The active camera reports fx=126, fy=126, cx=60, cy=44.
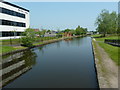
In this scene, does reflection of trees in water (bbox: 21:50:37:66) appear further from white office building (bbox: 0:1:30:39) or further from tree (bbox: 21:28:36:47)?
white office building (bbox: 0:1:30:39)

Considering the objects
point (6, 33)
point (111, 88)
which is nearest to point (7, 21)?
point (6, 33)

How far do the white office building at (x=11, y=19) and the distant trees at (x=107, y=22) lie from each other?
130 ft

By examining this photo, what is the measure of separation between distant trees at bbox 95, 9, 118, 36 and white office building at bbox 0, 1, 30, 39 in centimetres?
3962

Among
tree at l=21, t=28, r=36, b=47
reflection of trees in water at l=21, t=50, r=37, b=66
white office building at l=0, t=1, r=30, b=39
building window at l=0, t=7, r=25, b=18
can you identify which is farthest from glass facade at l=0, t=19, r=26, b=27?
reflection of trees in water at l=21, t=50, r=37, b=66

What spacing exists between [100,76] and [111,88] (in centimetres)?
172

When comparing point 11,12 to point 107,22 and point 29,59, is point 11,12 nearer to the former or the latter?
point 29,59

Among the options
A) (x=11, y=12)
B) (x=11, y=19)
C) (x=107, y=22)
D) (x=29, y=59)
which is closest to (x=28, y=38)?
(x=29, y=59)

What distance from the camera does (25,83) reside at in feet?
30.7

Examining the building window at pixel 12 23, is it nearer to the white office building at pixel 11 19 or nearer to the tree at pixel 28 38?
the white office building at pixel 11 19

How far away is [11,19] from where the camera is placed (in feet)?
145

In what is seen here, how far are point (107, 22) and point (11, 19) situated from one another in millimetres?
47645

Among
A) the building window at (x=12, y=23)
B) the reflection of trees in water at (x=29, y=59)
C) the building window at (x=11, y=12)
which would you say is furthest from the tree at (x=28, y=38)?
the building window at (x=11, y=12)

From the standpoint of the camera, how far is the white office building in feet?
129

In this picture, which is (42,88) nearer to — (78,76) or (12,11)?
(78,76)
